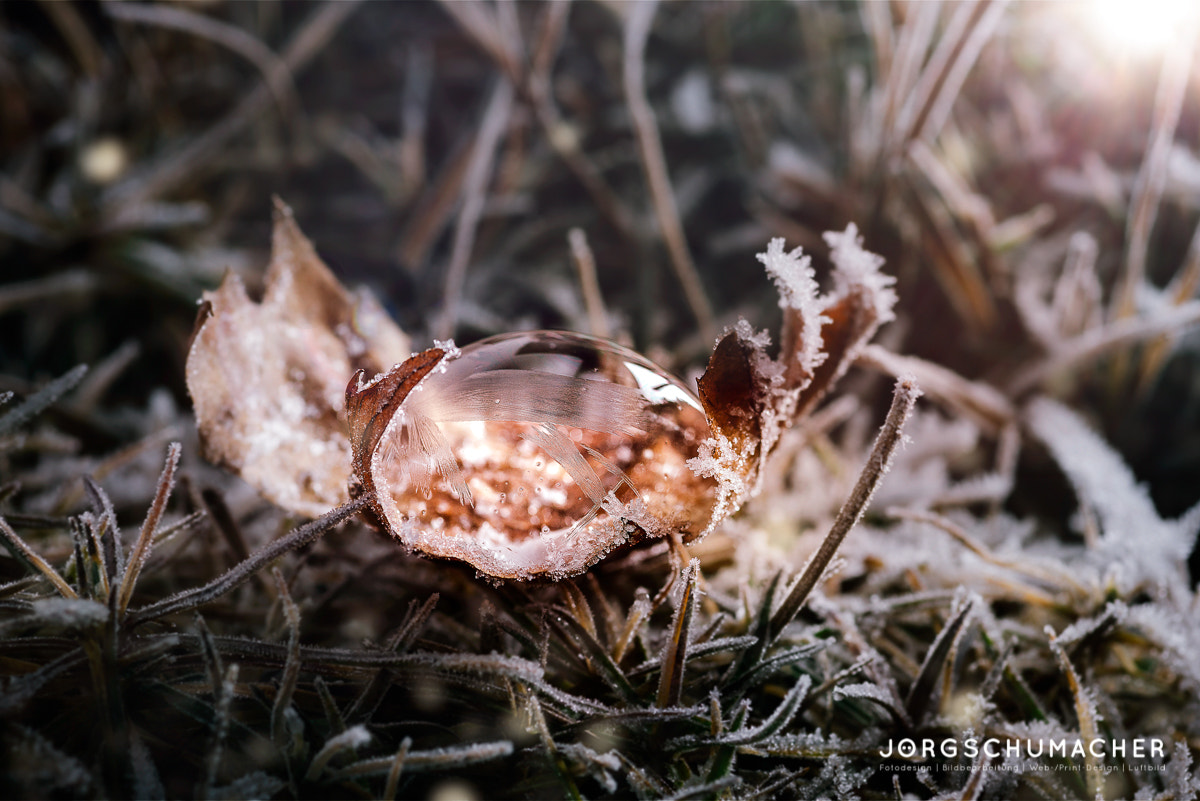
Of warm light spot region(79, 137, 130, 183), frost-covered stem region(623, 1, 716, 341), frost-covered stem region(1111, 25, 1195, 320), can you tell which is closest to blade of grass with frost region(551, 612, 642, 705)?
frost-covered stem region(623, 1, 716, 341)

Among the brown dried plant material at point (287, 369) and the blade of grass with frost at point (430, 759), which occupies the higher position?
the brown dried plant material at point (287, 369)

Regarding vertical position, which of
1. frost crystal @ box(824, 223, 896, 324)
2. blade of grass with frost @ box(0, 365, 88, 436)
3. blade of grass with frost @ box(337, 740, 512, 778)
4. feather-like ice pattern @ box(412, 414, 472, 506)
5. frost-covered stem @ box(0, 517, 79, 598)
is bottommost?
blade of grass with frost @ box(337, 740, 512, 778)

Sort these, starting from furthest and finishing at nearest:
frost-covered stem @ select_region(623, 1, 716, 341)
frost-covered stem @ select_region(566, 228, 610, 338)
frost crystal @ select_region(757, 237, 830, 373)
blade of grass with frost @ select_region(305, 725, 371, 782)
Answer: frost-covered stem @ select_region(623, 1, 716, 341) < frost-covered stem @ select_region(566, 228, 610, 338) < frost crystal @ select_region(757, 237, 830, 373) < blade of grass with frost @ select_region(305, 725, 371, 782)

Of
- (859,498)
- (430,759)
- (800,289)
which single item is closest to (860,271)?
(800,289)

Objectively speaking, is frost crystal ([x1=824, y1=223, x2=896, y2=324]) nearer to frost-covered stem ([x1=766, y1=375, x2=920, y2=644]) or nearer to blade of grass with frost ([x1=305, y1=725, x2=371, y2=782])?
frost-covered stem ([x1=766, y1=375, x2=920, y2=644])

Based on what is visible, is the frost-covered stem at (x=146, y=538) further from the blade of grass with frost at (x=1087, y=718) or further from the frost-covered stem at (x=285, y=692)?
the blade of grass with frost at (x=1087, y=718)

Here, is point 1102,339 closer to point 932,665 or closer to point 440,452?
point 932,665

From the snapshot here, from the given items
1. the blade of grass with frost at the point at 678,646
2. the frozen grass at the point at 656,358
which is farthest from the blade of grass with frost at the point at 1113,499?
the blade of grass with frost at the point at 678,646

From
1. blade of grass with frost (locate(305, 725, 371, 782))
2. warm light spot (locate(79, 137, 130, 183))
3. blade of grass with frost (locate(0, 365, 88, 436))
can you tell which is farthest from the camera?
warm light spot (locate(79, 137, 130, 183))
